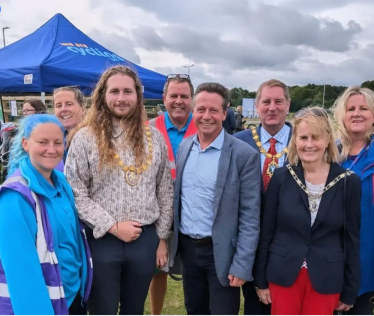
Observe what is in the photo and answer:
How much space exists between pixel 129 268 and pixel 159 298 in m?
1.27

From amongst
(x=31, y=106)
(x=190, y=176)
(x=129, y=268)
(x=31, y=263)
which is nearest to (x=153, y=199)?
(x=190, y=176)

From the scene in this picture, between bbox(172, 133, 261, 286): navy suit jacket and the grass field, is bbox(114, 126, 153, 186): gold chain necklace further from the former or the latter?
the grass field

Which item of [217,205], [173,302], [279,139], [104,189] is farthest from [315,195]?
[173,302]

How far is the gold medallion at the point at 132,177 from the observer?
2.11 metres

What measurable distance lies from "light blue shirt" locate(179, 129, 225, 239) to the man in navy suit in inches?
18.8

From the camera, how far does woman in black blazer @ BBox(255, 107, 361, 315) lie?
79.1 inches

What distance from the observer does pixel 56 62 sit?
19.3 feet

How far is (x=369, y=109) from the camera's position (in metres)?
2.42

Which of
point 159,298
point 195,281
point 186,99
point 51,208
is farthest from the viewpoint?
point 159,298

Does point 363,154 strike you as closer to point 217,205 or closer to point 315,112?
point 315,112

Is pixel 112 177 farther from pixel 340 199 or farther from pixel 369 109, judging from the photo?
pixel 369 109

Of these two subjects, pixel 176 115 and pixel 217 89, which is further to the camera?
pixel 176 115

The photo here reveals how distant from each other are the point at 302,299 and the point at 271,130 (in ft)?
4.02

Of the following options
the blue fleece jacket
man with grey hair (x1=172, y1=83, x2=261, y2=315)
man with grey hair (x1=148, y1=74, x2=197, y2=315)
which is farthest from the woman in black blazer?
the blue fleece jacket
